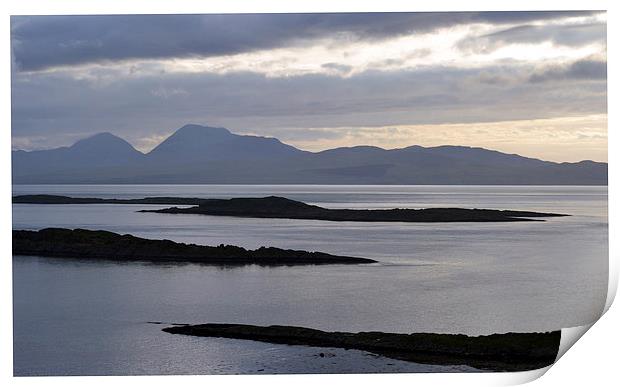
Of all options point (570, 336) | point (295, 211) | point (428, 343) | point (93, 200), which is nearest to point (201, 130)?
point (295, 211)

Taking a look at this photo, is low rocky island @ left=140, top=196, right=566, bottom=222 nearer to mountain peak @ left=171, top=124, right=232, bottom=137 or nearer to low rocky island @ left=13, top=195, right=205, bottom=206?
low rocky island @ left=13, top=195, right=205, bottom=206

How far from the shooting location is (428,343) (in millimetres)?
7297

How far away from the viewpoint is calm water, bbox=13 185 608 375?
7266 millimetres

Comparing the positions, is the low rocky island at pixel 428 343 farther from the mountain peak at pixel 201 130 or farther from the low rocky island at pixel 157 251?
the mountain peak at pixel 201 130

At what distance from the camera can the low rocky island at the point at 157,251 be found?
308 inches

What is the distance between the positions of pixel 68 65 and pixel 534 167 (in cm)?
425

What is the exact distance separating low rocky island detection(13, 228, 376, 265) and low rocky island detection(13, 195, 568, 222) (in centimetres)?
31

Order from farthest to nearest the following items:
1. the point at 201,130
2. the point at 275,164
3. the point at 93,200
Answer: the point at 93,200 < the point at 275,164 < the point at 201,130

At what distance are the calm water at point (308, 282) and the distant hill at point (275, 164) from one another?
11 centimetres

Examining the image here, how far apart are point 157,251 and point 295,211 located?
1319 mm

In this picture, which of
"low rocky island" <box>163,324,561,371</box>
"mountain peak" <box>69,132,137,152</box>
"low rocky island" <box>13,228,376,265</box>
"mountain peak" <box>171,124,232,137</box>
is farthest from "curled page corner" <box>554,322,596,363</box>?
"mountain peak" <box>69,132,137,152</box>

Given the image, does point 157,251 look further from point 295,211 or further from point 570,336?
point 570,336

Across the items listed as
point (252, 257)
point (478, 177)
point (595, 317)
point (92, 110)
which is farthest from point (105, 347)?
point (595, 317)

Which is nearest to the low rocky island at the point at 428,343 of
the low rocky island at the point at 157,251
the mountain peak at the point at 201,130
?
the low rocky island at the point at 157,251
